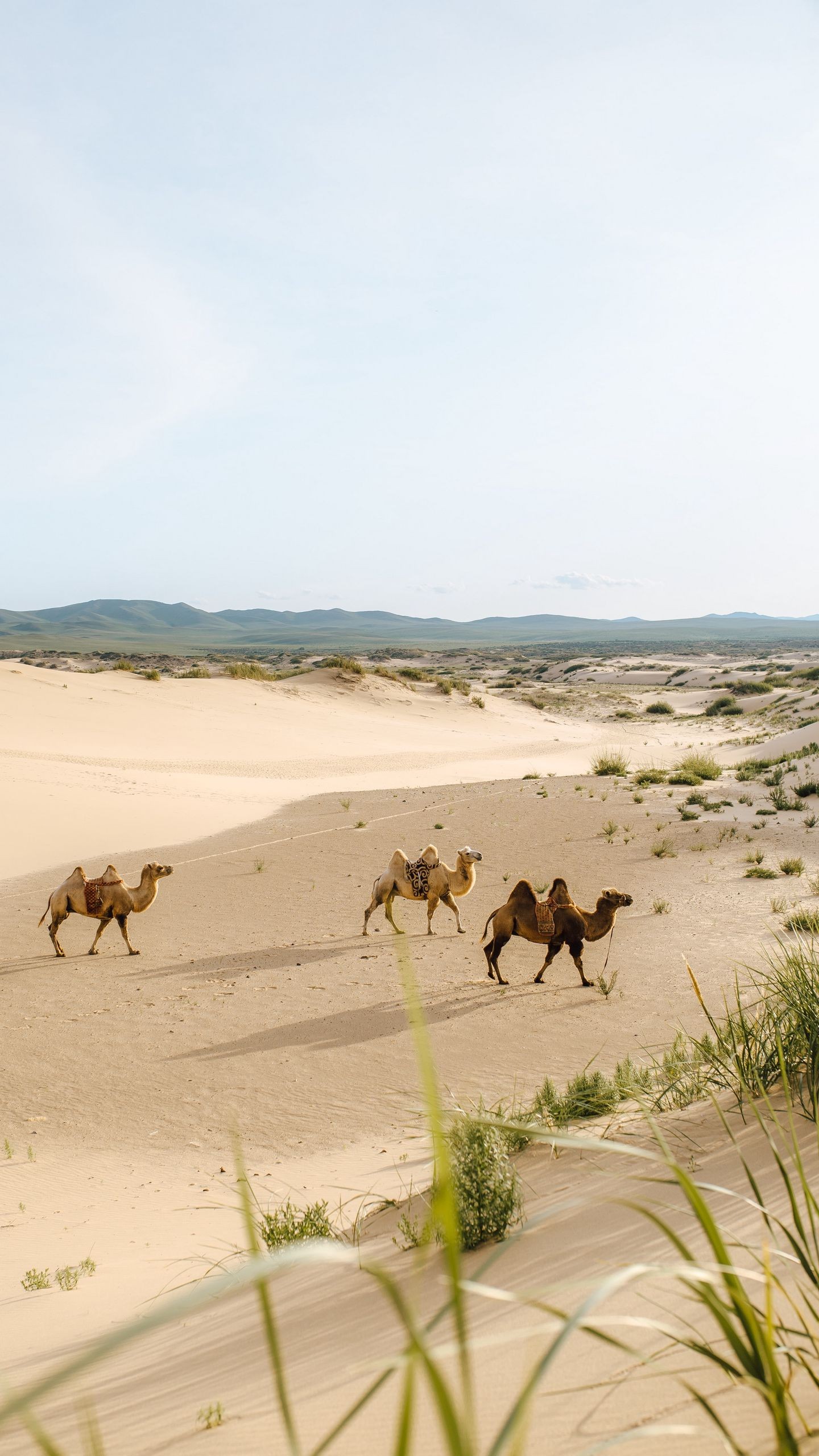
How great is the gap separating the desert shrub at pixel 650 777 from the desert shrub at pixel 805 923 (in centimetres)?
1087

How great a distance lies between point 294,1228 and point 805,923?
8007 mm

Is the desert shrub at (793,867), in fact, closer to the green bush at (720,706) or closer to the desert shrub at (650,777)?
the desert shrub at (650,777)

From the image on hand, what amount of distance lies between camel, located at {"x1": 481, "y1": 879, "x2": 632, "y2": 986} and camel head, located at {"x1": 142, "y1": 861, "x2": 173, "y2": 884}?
3.93m

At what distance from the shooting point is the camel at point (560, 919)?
9234mm

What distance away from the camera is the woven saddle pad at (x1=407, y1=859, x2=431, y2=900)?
10.9 m

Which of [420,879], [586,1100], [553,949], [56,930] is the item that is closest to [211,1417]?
[586,1100]

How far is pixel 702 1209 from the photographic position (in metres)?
1.32

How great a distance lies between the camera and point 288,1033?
855 cm

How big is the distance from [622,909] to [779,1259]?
9.93 meters

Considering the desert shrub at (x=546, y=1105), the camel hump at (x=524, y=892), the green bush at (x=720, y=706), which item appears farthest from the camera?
the green bush at (x=720, y=706)

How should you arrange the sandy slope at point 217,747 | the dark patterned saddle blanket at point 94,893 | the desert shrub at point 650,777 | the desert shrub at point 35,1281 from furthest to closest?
the desert shrub at point 650,777
the sandy slope at point 217,747
the dark patterned saddle blanket at point 94,893
the desert shrub at point 35,1281

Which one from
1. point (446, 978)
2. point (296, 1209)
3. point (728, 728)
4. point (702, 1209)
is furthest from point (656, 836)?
point (728, 728)

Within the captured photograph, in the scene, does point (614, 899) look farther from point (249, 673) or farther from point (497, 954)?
point (249, 673)

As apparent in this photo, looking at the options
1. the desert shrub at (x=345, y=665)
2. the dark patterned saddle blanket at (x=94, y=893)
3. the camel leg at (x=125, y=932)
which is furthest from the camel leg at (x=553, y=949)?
the desert shrub at (x=345, y=665)
